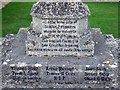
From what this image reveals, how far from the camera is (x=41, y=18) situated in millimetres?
10930

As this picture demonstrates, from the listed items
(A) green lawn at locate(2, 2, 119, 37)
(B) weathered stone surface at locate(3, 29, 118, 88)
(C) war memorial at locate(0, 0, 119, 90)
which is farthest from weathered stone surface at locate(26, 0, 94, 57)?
(A) green lawn at locate(2, 2, 119, 37)

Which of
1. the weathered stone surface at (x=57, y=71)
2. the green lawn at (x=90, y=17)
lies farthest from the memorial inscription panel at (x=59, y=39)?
the green lawn at (x=90, y=17)

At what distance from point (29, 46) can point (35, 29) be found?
57 cm

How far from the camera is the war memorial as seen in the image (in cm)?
1047

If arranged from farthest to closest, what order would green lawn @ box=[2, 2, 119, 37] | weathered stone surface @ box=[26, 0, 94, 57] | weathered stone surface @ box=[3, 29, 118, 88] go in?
green lawn @ box=[2, 2, 119, 37] < weathered stone surface @ box=[26, 0, 94, 57] < weathered stone surface @ box=[3, 29, 118, 88]

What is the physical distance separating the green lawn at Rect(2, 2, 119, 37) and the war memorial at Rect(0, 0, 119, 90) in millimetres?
5037

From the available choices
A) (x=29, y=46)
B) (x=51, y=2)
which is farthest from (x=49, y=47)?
(x=51, y=2)

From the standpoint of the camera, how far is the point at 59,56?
11.0m

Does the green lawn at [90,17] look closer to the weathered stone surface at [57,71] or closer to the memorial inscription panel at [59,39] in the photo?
the memorial inscription panel at [59,39]

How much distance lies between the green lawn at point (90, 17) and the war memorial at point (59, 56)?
5037mm

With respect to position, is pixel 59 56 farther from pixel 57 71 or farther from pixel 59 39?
pixel 57 71

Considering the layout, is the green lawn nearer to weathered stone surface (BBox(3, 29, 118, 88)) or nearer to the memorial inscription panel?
the memorial inscription panel

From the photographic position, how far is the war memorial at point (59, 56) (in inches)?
412

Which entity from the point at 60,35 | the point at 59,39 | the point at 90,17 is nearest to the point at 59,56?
the point at 59,39
